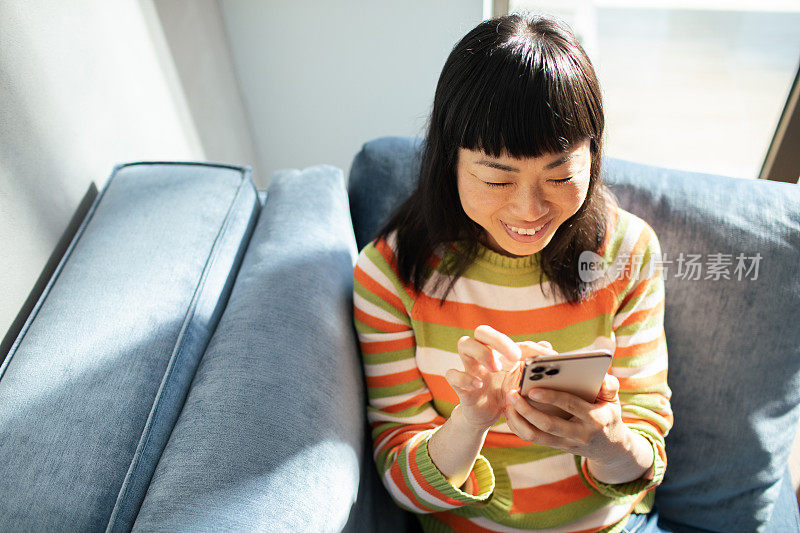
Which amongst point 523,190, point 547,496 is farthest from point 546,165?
point 547,496

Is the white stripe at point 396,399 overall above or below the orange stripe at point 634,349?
below

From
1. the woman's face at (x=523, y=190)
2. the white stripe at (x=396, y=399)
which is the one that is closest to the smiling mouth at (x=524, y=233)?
the woman's face at (x=523, y=190)

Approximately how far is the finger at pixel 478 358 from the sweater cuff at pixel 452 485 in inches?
6.7

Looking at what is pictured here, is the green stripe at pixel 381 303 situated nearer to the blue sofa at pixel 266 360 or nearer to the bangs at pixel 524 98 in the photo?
the blue sofa at pixel 266 360

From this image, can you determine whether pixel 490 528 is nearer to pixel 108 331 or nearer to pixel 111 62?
pixel 108 331

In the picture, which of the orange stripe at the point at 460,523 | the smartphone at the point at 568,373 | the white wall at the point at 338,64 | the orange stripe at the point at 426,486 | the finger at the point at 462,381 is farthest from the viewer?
the white wall at the point at 338,64

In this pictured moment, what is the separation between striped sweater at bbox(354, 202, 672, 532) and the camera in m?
0.93

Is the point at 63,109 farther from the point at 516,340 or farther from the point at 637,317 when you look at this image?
the point at 637,317

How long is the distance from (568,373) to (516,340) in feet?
0.82

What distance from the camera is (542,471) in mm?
970

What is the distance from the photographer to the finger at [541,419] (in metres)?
0.76

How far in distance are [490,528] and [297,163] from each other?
1.09 metres

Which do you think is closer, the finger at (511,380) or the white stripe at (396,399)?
the finger at (511,380)

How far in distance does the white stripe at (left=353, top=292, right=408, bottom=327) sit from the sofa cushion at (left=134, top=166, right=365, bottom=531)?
0.04 m
